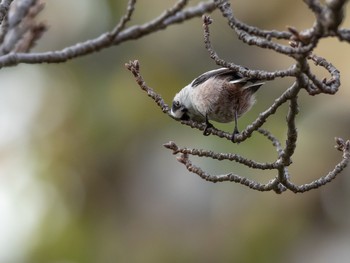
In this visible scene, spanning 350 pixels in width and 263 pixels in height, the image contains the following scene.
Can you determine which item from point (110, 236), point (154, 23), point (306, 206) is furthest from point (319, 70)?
point (154, 23)

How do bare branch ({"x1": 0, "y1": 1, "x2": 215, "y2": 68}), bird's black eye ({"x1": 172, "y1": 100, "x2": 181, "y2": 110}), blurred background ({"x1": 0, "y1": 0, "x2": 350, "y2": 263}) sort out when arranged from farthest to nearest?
blurred background ({"x1": 0, "y1": 0, "x2": 350, "y2": 263}), bird's black eye ({"x1": 172, "y1": 100, "x2": 181, "y2": 110}), bare branch ({"x1": 0, "y1": 1, "x2": 215, "y2": 68})

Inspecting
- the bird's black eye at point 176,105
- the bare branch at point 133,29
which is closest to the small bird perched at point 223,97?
the bird's black eye at point 176,105

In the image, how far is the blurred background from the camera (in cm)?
1592

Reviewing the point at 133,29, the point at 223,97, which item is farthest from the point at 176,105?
the point at 133,29

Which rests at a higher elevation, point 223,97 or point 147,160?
point 147,160

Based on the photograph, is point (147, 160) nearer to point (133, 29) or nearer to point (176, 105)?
point (176, 105)

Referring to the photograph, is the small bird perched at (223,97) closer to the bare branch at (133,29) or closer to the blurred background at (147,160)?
the bare branch at (133,29)

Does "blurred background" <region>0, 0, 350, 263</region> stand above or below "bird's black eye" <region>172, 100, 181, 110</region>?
above

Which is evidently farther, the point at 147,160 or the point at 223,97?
the point at 147,160

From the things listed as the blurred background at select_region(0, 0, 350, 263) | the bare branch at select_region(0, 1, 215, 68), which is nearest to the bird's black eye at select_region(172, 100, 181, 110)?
the bare branch at select_region(0, 1, 215, 68)

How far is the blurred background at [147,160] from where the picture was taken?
15.9 meters

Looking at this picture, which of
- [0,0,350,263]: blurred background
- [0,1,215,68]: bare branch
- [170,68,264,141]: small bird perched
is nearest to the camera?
[0,1,215,68]: bare branch

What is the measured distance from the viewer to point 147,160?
61.0ft

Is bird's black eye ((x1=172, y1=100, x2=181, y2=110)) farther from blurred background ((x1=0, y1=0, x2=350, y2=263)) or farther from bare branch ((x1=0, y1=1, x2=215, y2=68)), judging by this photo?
blurred background ((x1=0, y1=0, x2=350, y2=263))
